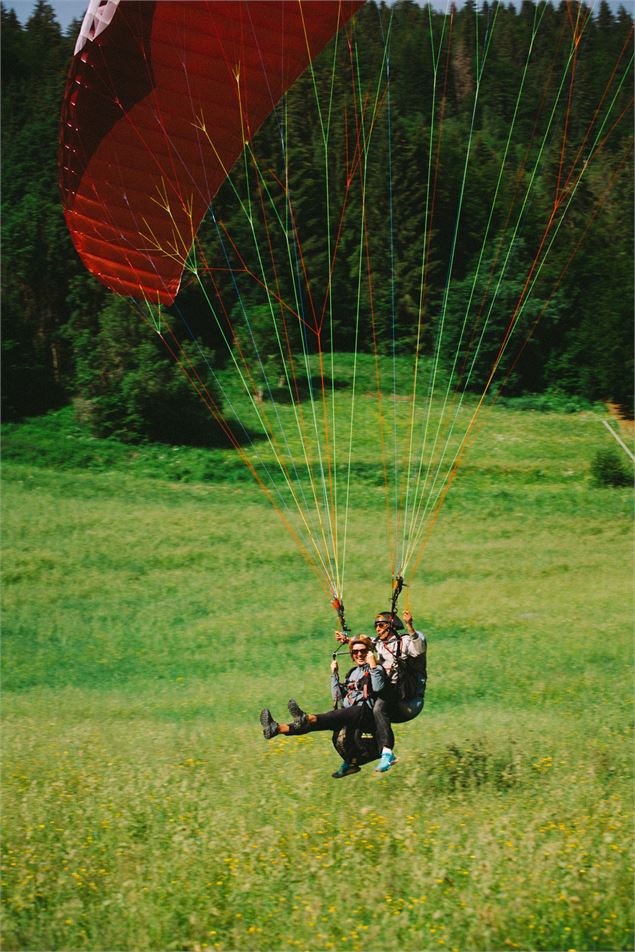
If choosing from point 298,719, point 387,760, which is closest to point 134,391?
point 298,719

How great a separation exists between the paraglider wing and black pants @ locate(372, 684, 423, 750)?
17.4 feet

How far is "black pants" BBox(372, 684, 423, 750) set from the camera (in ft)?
25.0

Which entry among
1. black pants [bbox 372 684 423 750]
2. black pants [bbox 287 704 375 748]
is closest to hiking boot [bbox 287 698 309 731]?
black pants [bbox 287 704 375 748]

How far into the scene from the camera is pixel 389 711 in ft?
25.5

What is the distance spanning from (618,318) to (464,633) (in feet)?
79.0

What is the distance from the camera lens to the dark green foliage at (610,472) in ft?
96.6

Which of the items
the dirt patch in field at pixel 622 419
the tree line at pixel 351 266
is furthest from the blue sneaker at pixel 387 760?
the dirt patch in field at pixel 622 419

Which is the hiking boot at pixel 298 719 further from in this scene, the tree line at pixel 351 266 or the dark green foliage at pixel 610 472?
the dark green foliage at pixel 610 472

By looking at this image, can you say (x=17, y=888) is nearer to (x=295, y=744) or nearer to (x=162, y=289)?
(x=295, y=744)

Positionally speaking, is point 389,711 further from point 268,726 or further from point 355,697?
point 268,726

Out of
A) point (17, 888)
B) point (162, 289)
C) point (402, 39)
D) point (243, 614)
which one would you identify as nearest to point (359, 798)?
point (17, 888)

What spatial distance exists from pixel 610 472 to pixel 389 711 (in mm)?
23096

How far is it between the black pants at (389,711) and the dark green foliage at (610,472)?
74.4ft

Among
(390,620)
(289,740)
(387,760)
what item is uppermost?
(390,620)
